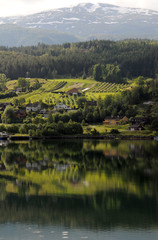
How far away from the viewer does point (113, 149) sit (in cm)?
7981

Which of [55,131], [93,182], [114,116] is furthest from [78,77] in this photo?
[93,182]

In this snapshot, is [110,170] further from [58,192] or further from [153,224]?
[153,224]

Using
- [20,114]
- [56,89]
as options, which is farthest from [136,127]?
[56,89]

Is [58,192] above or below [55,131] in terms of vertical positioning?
above

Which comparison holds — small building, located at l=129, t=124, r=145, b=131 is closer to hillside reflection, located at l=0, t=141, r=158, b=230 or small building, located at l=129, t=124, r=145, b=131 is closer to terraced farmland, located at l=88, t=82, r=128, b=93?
hillside reflection, located at l=0, t=141, r=158, b=230

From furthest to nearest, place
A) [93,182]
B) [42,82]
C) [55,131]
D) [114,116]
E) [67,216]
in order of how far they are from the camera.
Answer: [42,82] < [114,116] < [55,131] < [93,182] < [67,216]

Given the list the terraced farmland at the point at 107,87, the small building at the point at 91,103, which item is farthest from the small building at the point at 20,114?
the terraced farmland at the point at 107,87

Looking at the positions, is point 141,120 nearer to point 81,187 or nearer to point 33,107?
point 33,107

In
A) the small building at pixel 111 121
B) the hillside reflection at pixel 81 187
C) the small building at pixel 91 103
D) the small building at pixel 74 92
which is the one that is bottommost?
the small building at pixel 111 121

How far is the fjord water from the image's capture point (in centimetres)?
3447

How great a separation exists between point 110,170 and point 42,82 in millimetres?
124627

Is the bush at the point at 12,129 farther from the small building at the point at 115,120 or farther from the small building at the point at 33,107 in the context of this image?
the small building at the point at 33,107

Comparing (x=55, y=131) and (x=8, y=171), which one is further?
(x=55, y=131)

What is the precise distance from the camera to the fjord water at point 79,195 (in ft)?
113
